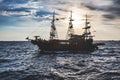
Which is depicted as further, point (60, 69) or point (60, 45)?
point (60, 45)

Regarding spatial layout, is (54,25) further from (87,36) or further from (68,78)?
(68,78)

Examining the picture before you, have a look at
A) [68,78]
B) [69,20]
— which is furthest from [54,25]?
[68,78]

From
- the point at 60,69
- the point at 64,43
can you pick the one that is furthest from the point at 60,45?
the point at 60,69

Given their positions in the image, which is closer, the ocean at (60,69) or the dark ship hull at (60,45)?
the ocean at (60,69)

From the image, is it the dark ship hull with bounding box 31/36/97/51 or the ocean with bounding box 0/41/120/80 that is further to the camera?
the dark ship hull with bounding box 31/36/97/51

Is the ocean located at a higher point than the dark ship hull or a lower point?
higher

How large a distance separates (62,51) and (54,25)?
15.7 m

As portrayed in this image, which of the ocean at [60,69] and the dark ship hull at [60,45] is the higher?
the ocean at [60,69]

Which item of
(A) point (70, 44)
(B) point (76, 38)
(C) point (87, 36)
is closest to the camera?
(A) point (70, 44)

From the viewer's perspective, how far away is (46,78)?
31.8 m

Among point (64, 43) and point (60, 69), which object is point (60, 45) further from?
point (60, 69)

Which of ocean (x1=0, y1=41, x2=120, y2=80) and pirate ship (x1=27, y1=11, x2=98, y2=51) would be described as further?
pirate ship (x1=27, y1=11, x2=98, y2=51)

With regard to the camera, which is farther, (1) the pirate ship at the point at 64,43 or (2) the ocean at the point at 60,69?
(1) the pirate ship at the point at 64,43

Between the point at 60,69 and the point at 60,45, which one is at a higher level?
the point at 60,69
